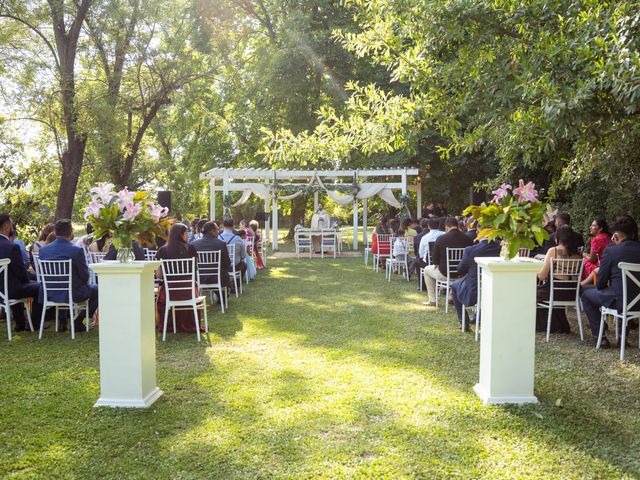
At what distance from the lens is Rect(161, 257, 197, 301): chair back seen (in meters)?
6.65

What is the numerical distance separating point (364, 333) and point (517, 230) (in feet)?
9.51

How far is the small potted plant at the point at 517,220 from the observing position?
432cm

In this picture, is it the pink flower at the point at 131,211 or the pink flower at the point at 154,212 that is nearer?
the pink flower at the point at 131,211

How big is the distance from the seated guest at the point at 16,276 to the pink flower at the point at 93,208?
2710 mm

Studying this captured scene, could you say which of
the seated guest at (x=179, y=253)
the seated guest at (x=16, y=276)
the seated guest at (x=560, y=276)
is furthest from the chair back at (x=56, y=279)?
the seated guest at (x=560, y=276)

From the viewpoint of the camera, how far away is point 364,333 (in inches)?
269

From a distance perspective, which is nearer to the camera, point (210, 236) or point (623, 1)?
point (623, 1)

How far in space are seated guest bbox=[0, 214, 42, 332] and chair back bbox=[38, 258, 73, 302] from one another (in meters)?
0.31

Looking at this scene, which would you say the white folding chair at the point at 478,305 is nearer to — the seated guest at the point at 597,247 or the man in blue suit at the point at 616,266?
the man in blue suit at the point at 616,266

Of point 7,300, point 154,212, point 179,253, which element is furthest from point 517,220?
point 7,300

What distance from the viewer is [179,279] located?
6742mm

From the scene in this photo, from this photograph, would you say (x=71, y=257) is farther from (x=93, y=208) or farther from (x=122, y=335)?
(x=122, y=335)

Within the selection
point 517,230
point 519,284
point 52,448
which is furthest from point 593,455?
point 52,448

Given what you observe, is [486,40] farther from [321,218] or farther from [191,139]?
[191,139]
